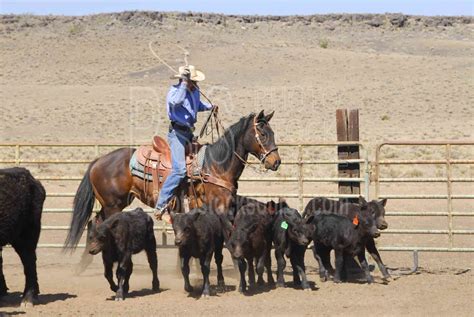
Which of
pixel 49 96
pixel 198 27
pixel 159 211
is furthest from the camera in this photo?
pixel 198 27

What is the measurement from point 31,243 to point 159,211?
185 cm

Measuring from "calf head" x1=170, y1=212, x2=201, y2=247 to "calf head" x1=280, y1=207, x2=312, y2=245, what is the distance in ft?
3.70

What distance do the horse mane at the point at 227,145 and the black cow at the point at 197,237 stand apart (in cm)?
102

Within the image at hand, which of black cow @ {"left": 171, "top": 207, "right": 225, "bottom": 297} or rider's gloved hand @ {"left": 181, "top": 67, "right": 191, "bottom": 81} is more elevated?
rider's gloved hand @ {"left": 181, "top": 67, "right": 191, "bottom": 81}

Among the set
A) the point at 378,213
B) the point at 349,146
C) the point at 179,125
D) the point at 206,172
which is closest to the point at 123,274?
the point at 206,172

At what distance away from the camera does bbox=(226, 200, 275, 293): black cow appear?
1003 centimetres

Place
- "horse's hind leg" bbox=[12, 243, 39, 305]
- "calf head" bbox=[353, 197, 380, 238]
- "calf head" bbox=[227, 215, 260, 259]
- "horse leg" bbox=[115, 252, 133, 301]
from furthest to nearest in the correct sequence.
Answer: "calf head" bbox=[353, 197, 380, 238] < "calf head" bbox=[227, 215, 260, 259] < "horse leg" bbox=[115, 252, 133, 301] < "horse's hind leg" bbox=[12, 243, 39, 305]

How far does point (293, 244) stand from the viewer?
10484mm

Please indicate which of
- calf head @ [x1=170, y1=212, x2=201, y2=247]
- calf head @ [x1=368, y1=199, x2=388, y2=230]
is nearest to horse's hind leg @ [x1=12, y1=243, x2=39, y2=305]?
calf head @ [x1=170, y1=212, x2=201, y2=247]

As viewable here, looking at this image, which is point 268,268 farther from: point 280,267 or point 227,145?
point 227,145

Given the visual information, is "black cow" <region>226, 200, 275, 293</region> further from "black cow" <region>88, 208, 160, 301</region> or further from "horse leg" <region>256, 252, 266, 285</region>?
"black cow" <region>88, 208, 160, 301</region>

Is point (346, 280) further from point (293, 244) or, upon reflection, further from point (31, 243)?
point (31, 243)

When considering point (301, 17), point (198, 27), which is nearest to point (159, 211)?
point (198, 27)

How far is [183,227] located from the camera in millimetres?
9930
